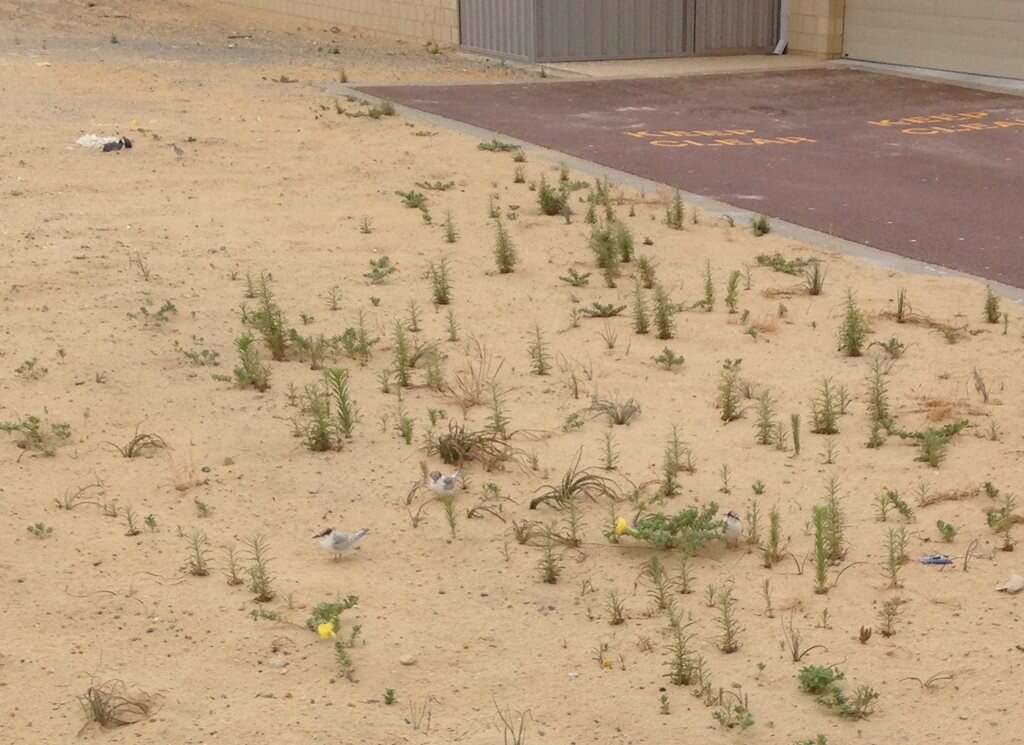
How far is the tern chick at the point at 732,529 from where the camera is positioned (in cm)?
564

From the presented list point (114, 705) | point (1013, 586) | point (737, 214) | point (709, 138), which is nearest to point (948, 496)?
point (1013, 586)

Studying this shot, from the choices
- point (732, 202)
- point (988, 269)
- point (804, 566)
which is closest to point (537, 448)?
point (804, 566)

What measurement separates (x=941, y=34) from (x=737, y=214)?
850cm

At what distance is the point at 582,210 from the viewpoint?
36.1 ft

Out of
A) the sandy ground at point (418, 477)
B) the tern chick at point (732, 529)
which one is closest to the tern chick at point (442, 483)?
the sandy ground at point (418, 477)

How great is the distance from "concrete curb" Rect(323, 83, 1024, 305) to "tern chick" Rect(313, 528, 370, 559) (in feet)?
15.3

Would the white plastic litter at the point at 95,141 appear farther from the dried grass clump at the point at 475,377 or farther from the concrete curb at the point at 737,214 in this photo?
the dried grass clump at the point at 475,377

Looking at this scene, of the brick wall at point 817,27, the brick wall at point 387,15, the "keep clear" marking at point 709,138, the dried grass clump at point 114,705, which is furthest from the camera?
the brick wall at point 387,15

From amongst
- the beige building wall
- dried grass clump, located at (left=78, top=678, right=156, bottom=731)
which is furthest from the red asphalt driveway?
dried grass clump, located at (left=78, top=678, right=156, bottom=731)

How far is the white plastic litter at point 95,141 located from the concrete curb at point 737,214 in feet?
10.4

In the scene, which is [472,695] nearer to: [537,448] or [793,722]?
[793,722]

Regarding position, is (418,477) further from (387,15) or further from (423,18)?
(387,15)

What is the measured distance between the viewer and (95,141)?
12898 mm

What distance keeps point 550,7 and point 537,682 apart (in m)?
15.4
